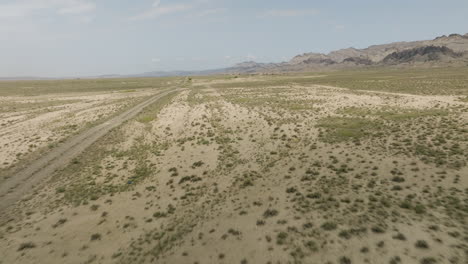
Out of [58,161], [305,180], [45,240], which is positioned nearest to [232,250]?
[305,180]

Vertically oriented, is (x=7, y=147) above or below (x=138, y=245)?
above

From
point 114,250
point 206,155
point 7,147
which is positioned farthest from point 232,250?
point 7,147

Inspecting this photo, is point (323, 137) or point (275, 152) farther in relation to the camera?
point (323, 137)

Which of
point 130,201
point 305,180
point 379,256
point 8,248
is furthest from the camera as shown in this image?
point 305,180

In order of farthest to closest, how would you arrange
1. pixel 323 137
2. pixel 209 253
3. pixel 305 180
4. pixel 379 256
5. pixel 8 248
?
pixel 323 137 → pixel 305 180 → pixel 8 248 → pixel 209 253 → pixel 379 256

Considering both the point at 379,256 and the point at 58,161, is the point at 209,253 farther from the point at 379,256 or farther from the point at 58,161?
the point at 58,161

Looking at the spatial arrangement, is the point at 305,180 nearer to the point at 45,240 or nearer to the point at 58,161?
the point at 45,240
